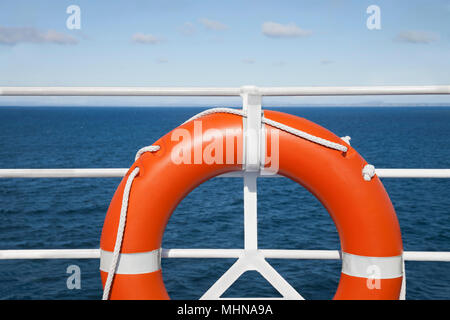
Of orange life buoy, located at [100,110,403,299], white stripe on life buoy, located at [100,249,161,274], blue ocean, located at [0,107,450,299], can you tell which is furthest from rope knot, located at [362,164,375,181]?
blue ocean, located at [0,107,450,299]

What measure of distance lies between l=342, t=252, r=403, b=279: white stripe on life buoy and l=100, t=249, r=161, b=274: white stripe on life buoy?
2.21 feet

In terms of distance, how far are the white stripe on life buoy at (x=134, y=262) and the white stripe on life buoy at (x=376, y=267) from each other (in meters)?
0.67

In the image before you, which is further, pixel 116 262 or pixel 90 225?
pixel 90 225

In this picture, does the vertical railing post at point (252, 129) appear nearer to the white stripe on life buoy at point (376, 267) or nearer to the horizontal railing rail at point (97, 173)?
the horizontal railing rail at point (97, 173)

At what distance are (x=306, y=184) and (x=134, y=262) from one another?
0.64 m

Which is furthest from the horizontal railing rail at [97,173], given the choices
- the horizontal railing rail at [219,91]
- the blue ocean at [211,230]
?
the blue ocean at [211,230]

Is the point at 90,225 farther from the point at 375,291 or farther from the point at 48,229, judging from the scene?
the point at 375,291

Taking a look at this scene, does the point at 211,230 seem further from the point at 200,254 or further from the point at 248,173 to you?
the point at 248,173

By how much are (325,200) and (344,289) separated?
32cm

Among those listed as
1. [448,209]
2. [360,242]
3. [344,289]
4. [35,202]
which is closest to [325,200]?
[360,242]

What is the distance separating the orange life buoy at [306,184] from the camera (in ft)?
4.79

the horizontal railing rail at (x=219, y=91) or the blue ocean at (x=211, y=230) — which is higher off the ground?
the horizontal railing rail at (x=219, y=91)

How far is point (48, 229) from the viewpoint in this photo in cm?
1283

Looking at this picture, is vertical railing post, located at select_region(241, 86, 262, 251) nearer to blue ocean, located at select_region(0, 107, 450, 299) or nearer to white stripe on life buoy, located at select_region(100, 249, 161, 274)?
white stripe on life buoy, located at select_region(100, 249, 161, 274)
